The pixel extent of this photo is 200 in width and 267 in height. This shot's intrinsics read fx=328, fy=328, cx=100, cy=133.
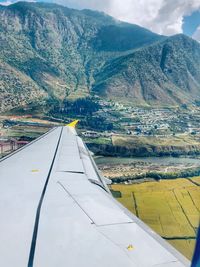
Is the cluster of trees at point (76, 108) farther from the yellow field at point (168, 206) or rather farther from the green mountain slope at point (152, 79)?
the yellow field at point (168, 206)

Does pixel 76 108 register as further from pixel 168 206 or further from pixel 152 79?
pixel 168 206

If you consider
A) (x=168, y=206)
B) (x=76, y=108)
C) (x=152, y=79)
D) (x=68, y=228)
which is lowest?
(x=168, y=206)

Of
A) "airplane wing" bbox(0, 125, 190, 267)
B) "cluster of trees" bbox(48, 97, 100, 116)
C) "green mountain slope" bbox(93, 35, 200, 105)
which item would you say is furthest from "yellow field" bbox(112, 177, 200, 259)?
"green mountain slope" bbox(93, 35, 200, 105)

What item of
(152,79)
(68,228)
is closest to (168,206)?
(68,228)

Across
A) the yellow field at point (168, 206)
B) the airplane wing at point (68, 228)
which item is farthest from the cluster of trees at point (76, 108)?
the airplane wing at point (68, 228)

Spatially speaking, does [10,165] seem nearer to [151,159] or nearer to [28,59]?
[151,159]

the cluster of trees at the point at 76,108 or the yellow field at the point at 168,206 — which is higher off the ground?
the cluster of trees at the point at 76,108
